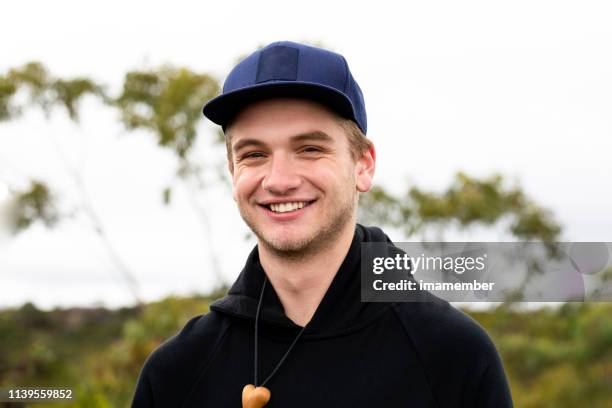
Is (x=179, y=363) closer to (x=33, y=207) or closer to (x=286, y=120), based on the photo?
(x=286, y=120)

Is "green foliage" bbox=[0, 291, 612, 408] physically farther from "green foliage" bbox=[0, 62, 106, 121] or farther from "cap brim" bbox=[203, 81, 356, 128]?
"cap brim" bbox=[203, 81, 356, 128]

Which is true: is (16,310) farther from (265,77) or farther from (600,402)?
(265,77)

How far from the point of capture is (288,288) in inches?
110

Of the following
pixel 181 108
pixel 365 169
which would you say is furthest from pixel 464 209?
pixel 365 169

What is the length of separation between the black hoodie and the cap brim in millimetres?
548

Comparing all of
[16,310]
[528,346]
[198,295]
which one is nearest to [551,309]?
[528,346]

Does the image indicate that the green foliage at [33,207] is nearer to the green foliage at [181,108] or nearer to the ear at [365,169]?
the green foliage at [181,108]

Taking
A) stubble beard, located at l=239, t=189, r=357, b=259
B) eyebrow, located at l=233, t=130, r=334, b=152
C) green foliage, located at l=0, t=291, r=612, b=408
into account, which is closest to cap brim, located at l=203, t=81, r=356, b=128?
Answer: eyebrow, located at l=233, t=130, r=334, b=152

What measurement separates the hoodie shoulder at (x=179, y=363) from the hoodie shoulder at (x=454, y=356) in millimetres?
710

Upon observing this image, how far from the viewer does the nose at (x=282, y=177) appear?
2.55m

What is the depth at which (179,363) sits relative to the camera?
283 cm

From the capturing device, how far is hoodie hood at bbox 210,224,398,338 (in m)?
2.75

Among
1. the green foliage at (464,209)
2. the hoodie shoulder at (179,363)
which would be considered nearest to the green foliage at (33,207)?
the green foliage at (464,209)

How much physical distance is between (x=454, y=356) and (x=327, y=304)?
0.48 m
